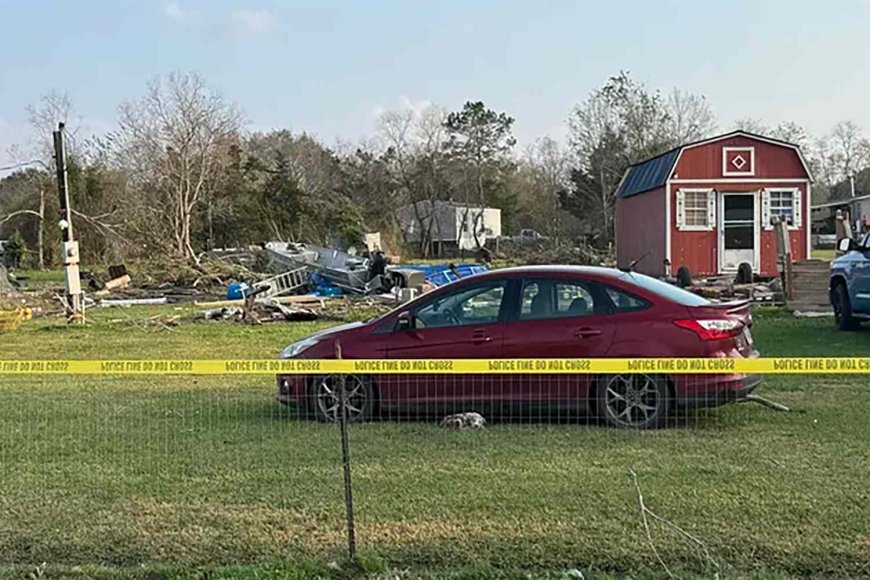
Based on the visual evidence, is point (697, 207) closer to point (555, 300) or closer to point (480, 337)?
point (555, 300)

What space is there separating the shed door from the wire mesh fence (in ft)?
57.7

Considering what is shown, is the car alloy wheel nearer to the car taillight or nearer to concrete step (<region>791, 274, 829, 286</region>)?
the car taillight

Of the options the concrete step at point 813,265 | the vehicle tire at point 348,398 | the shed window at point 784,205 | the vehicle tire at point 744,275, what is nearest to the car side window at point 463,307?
the vehicle tire at point 348,398

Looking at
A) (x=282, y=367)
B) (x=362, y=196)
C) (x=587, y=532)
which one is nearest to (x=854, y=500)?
(x=587, y=532)

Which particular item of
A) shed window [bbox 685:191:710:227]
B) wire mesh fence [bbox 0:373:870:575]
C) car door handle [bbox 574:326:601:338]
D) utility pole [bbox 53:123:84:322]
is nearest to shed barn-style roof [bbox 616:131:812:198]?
shed window [bbox 685:191:710:227]

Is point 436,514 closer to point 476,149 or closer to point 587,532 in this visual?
point 587,532

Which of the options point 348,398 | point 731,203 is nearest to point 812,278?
point 731,203

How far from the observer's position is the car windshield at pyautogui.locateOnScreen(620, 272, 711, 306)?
812cm

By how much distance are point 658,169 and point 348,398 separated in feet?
73.8

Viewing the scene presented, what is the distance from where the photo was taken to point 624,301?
26.5 feet

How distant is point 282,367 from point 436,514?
5.12 feet

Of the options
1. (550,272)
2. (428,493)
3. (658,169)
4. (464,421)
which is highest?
(658,169)

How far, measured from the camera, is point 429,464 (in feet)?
22.1

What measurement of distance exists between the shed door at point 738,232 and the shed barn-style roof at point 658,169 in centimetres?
175
